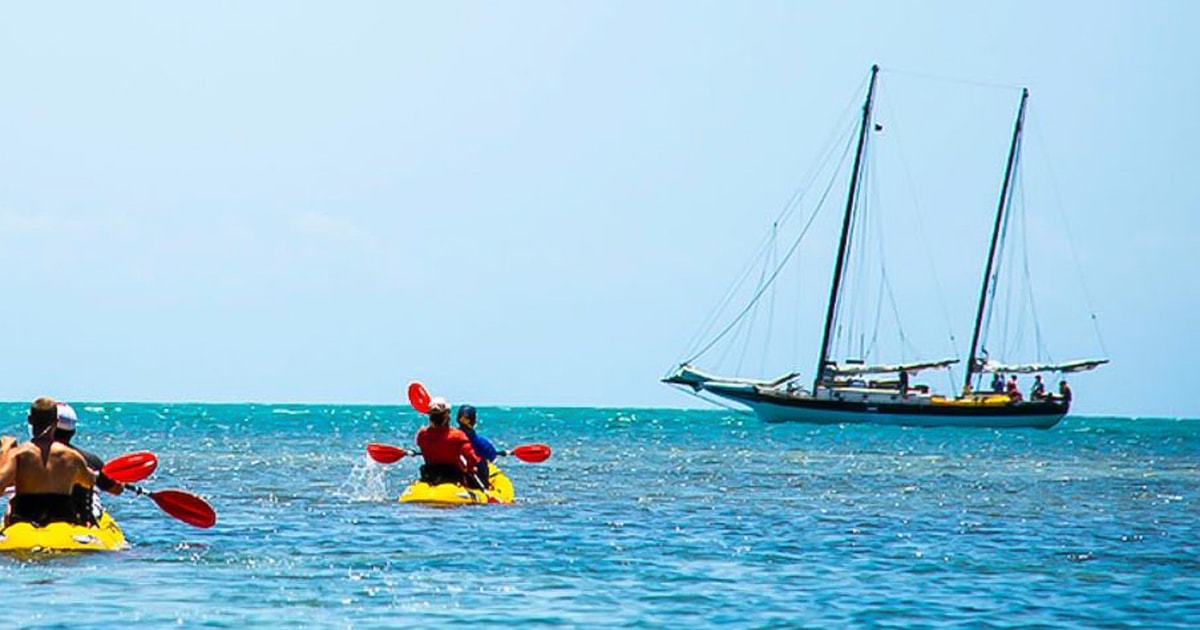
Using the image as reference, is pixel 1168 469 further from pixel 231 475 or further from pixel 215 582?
pixel 215 582

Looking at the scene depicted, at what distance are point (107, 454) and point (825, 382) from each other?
39170 millimetres

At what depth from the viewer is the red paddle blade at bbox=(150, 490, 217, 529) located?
76.1ft

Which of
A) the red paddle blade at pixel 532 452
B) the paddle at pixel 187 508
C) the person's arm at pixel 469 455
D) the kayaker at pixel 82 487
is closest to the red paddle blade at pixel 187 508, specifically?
the paddle at pixel 187 508

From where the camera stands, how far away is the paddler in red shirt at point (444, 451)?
93.0 feet

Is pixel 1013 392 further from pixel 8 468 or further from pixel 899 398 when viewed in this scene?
pixel 8 468

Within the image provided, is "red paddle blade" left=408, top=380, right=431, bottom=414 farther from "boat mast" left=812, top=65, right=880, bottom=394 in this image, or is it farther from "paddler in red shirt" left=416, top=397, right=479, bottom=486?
"boat mast" left=812, top=65, right=880, bottom=394

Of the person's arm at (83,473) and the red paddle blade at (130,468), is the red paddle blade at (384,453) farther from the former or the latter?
the person's arm at (83,473)

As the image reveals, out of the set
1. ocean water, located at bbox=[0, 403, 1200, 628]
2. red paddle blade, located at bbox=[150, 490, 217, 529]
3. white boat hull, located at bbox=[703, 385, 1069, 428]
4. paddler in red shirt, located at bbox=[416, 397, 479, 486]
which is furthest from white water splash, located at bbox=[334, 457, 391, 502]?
white boat hull, located at bbox=[703, 385, 1069, 428]

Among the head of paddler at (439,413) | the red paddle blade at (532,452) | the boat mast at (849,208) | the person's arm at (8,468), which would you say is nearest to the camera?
the person's arm at (8,468)

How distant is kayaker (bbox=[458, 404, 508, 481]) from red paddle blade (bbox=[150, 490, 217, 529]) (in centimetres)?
546

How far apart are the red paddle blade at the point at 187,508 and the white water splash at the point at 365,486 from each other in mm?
9930

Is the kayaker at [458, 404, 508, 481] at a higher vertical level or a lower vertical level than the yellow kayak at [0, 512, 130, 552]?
higher

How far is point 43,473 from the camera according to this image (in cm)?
1980

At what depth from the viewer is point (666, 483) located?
43.5 metres
